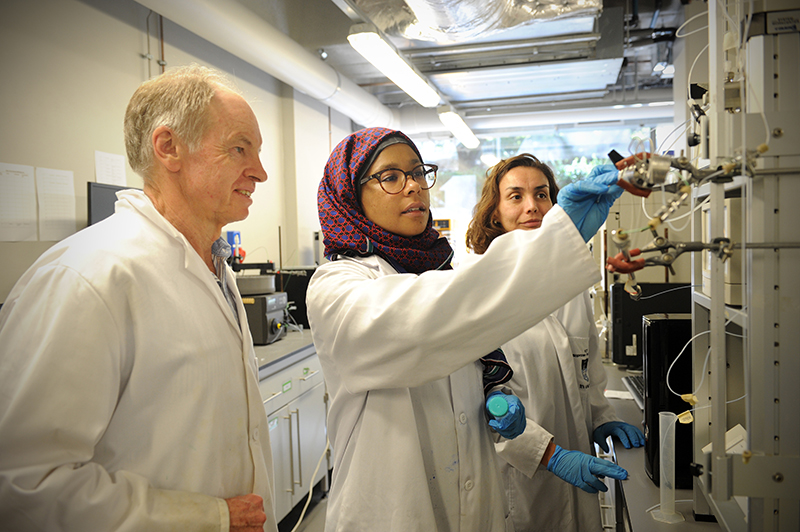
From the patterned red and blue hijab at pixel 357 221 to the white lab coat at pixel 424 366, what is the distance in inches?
1.7

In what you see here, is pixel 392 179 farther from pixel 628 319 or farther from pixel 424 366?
pixel 628 319

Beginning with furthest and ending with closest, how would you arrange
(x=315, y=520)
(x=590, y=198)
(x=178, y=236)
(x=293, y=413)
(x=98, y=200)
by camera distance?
(x=315, y=520) < (x=293, y=413) < (x=98, y=200) < (x=178, y=236) < (x=590, y=198)

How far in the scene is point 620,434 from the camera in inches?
62.1

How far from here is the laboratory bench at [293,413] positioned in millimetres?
2453

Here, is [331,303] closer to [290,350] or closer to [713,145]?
[713,145]

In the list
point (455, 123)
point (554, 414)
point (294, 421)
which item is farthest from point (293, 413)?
point (455, 123)

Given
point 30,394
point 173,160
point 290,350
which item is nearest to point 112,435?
point 30,394

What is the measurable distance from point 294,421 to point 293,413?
53mm

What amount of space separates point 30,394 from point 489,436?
0.86m

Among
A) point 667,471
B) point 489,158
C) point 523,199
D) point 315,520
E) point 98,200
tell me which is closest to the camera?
point 667,471

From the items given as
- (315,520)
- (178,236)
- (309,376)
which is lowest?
(315,520)

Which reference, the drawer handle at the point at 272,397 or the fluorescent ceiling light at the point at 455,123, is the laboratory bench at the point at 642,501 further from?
the fluorescent ceiling light at the point at 455,123

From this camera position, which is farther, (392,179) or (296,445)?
(296,445)

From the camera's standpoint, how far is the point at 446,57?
375 centimetres
